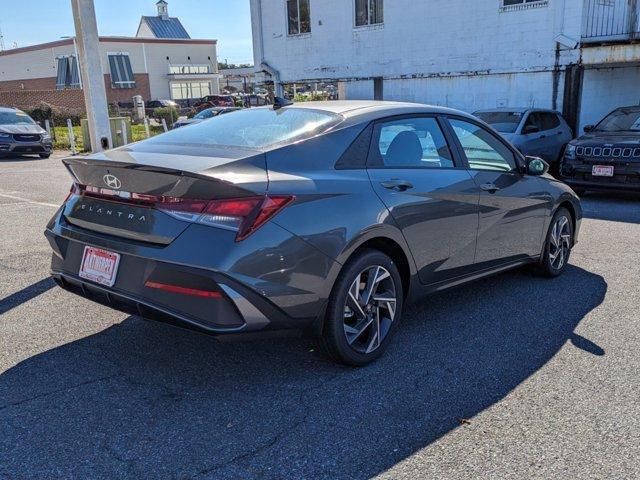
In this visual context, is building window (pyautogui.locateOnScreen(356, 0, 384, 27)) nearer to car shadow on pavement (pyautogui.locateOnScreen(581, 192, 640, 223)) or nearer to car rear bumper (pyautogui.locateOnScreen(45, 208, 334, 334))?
car shadow on pavement (pyautogui.locateOnScreen(581, 192, 640, 223))

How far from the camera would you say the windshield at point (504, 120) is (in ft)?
38.5

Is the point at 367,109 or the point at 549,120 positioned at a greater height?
the point at 367,109

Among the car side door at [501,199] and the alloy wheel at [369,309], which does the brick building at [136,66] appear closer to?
the car side door at [501,199]

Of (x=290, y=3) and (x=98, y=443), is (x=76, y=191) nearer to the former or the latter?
(x=98, y=443)

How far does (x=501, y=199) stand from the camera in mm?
4738

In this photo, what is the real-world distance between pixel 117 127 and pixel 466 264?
16354mm

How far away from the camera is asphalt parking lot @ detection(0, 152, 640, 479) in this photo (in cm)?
273

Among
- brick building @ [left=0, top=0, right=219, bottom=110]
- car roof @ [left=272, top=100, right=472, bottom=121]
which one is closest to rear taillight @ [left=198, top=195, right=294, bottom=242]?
car roof @ [left=272, top=100, right=472, bottom=121]

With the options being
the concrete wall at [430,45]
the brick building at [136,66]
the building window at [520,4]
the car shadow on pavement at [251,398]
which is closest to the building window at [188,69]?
the brick building at [136,66]

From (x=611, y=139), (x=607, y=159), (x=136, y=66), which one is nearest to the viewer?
(x=607, y=159)

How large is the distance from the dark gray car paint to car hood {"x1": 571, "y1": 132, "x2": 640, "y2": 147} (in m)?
6.50

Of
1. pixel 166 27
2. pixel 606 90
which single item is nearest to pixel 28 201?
pixel 606 90

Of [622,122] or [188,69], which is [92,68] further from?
[188,69]

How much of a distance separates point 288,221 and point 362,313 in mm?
862
